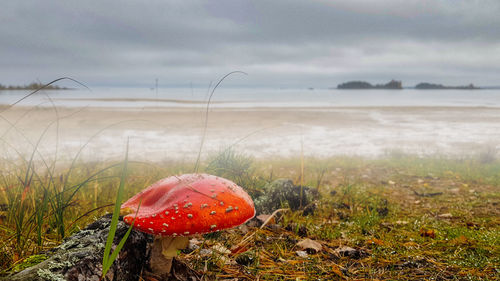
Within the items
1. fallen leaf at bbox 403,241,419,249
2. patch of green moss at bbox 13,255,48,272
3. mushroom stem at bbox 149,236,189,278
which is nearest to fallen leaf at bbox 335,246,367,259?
Answer: fallen leaf at bbox 403,241,419,249

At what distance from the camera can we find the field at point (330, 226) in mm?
2762

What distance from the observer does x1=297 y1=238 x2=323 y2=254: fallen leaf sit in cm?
327

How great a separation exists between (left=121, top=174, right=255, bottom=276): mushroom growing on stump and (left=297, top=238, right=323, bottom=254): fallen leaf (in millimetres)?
1198

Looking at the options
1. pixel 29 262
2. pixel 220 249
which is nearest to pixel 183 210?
pixel 29 262

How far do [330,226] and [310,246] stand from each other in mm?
818

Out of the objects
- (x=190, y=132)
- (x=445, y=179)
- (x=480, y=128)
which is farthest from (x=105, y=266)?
(x=480, y=128)

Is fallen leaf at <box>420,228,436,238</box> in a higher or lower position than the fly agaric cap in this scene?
lower

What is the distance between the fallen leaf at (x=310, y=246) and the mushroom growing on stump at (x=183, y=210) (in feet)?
3.93

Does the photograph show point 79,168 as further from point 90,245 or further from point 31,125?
point 31,125

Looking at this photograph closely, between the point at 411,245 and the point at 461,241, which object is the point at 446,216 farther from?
the point at 411,245

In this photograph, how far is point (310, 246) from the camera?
3.29 m

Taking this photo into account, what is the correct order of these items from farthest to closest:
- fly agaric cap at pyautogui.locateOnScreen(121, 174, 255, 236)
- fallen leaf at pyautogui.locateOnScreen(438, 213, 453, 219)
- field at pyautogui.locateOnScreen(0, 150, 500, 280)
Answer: fallen leaf at pyautogui.locateOnScreen(438, 213, 453, 219)
field at pyautogui.locateOnScreen(0, 150, 500, 280)
fly agaric cap at pyautogui.locateOnScreen(121, 174, 255, 236)

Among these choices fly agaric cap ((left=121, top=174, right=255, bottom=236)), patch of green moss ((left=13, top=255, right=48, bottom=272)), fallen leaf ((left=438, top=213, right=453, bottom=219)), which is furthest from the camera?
fallen leaf ((left=438, top=213, right=453, bottom=219))

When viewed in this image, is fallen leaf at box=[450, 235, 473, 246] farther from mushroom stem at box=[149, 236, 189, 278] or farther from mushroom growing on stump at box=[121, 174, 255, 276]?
mushroom stem at box=[149, 236, 189, 278]
